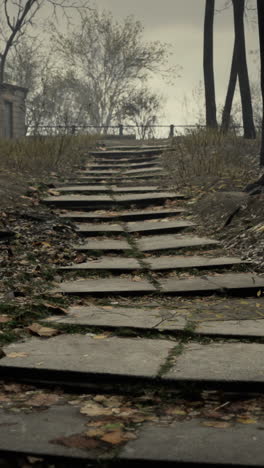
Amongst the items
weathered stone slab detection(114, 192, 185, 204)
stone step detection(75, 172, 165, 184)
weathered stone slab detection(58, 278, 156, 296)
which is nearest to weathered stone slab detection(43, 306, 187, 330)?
weathered stone slab detection(58, 278, 156, 296)

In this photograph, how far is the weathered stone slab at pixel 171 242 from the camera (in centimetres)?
584

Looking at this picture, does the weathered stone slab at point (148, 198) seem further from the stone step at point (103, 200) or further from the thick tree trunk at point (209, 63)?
the thick tree trunk at point (209, 63)

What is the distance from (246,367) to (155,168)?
27.6 feet

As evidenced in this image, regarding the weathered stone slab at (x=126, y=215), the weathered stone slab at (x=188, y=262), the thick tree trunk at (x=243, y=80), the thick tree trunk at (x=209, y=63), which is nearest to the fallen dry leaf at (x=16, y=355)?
the weathered stone slab at (x=188, y=262)

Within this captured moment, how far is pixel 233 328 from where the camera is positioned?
346 cm

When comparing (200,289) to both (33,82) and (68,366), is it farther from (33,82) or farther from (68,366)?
(33,82)

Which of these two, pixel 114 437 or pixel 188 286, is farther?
pixel 188 286

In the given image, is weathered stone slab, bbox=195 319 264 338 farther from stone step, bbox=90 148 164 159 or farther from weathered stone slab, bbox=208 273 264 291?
stone step, bbox=90 148 164 159

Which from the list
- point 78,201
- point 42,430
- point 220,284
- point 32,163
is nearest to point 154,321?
point 220,284

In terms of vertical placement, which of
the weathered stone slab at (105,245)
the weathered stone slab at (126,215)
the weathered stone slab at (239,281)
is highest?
the weathered stone slab at (126,215)

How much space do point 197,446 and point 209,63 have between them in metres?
14.8

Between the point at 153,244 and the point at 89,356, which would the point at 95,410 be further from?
the point at 153,244

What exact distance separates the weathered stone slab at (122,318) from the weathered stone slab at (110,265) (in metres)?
1.08

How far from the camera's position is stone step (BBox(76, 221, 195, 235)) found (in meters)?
6.61
